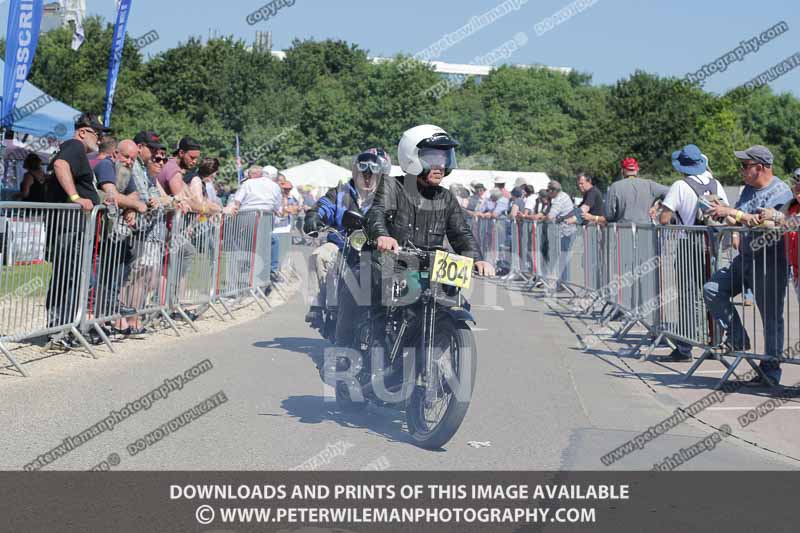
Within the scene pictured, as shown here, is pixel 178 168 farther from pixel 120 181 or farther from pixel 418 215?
pixel 418 215

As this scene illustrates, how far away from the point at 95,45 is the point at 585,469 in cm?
6811

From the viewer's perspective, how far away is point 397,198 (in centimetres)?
692

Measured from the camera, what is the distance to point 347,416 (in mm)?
7605

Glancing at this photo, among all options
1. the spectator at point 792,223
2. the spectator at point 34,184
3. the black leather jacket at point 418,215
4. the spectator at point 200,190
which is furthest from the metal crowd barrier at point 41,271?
the spectator at point 792,223

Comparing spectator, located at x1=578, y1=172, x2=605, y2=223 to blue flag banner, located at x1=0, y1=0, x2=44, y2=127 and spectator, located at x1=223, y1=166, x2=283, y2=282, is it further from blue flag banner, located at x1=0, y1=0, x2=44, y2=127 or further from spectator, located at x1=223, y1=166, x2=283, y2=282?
blue flag banner, located at x1=0, y1=0, x2=44, y2=127

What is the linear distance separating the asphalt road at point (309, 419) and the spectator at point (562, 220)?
734 centimetres

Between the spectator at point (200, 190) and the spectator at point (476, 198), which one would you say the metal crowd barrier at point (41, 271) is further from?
the spectator at point (476, 198)

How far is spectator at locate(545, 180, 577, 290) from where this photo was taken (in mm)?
18562

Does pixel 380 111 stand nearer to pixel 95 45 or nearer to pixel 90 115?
pixel 95 45

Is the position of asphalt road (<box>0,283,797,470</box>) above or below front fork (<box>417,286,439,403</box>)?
below

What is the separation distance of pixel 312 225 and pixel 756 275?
12.3 ft

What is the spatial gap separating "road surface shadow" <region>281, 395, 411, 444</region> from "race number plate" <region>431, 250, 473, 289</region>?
1061 millimetres

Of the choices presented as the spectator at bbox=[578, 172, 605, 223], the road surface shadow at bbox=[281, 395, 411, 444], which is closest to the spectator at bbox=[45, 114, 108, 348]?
the road surface shadow at bbox=[281, 395, 411, 444]
